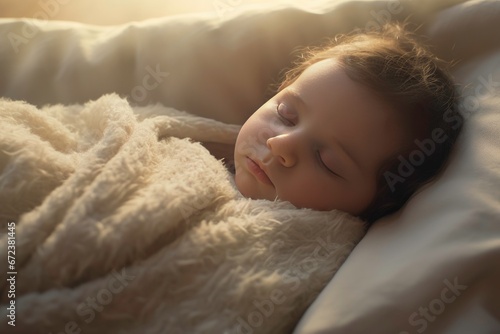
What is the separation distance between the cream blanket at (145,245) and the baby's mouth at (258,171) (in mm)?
56

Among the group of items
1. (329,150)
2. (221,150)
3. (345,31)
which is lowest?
(221,150)

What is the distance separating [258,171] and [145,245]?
26 centimetres

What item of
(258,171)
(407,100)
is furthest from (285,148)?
(407,100)

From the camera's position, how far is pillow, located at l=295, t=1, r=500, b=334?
1.89 feet

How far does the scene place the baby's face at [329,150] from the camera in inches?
31.1

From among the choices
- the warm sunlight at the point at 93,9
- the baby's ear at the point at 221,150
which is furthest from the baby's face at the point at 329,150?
the warm sunlight at the point at 93,9

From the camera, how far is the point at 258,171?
2.68ft

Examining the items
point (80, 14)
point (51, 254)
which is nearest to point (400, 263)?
point (51, 254)

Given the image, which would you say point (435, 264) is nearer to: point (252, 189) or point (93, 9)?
point (252, 189)

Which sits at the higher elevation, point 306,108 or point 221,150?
point 306,108

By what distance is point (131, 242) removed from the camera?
0.61 m

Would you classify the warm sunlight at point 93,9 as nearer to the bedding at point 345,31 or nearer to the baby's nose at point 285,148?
the bedding at point 345,31

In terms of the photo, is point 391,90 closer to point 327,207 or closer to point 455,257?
point 327,207

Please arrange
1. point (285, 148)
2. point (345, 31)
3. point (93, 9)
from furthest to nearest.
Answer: point (93, 9) < point (345, 31) < point (285, 148)
